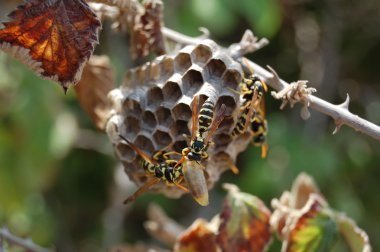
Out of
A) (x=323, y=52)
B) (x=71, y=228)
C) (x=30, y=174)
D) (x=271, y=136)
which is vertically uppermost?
(x=323, y=52)

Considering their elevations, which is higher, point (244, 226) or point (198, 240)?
point (244, 226)

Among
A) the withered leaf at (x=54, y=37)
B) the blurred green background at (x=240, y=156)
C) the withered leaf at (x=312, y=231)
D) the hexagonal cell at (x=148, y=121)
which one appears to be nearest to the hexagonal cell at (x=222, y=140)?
the hexagonal cell at (x=148, y=121)

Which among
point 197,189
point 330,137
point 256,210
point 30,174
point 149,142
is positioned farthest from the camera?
point 330,137

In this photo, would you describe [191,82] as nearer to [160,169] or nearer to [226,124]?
[226,124]

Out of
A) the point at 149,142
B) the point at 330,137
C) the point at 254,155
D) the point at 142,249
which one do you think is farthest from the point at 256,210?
the point at 330,137

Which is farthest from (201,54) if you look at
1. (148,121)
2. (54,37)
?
(54,37)

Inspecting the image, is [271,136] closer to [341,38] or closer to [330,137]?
[330,137]

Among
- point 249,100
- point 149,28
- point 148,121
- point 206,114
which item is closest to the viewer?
point 206,114

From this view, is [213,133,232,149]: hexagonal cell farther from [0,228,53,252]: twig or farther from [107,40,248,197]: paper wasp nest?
[0,228,53,252]: twig

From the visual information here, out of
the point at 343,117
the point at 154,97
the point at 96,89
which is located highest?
the point at 343,117
